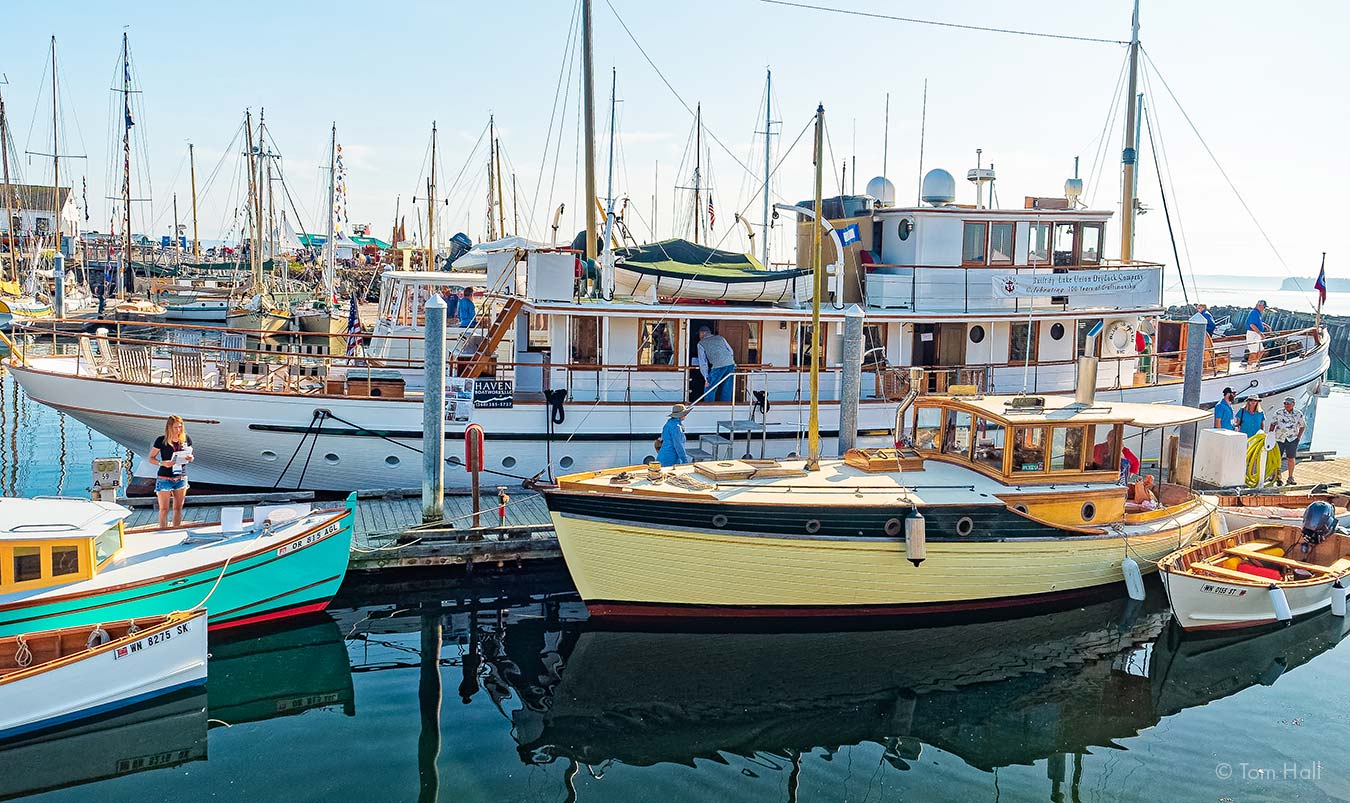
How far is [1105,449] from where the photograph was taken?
12945mm

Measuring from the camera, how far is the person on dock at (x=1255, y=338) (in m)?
21.4

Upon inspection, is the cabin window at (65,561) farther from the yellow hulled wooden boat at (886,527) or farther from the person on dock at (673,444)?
the person on dock at (673,444)

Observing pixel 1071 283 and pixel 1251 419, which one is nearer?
pixel 1251 419

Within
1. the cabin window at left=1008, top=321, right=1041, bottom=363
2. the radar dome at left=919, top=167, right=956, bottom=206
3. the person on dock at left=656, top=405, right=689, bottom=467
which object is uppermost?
the radar dome at left=919, top=167, right=956, bottom=206

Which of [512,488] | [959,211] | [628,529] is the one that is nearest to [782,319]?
[959,211]

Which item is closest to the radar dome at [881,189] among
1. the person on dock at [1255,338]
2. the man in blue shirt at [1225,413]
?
the man in blue shirt at [1225,413]

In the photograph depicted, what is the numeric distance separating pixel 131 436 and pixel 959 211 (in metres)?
14.6

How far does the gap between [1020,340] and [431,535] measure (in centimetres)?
1147

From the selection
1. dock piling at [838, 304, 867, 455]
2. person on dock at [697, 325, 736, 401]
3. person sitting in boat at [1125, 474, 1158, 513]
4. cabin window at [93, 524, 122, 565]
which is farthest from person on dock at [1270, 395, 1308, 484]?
cabin window at [93, 524, 122, 565]

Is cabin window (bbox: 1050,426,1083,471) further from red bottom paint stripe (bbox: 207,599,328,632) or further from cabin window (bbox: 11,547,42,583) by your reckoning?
cabin window (bbox: 11,547,42,583)

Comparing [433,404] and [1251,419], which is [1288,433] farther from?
[433,404]

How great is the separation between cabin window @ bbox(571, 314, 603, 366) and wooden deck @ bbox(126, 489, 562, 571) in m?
3.08

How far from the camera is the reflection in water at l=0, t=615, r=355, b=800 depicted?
29.2 ft

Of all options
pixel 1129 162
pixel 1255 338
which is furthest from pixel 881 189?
pixel 1255 338
